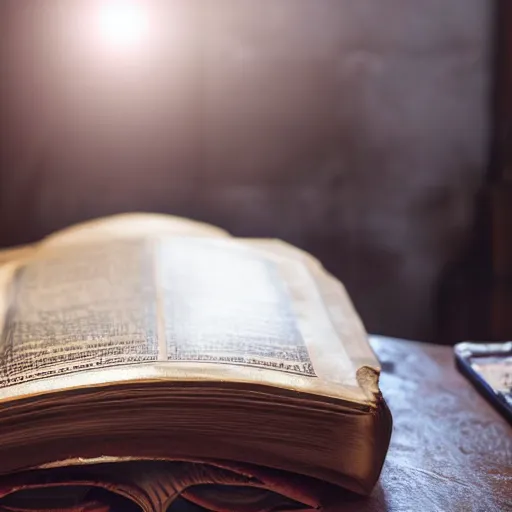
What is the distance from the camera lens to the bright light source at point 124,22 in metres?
1.10

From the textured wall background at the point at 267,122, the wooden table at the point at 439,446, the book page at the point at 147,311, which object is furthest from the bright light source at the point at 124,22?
the wooden table at the point at 439,446

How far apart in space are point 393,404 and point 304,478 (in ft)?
0.69

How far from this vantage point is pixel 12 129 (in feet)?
3.71

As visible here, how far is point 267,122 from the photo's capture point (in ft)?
3.76

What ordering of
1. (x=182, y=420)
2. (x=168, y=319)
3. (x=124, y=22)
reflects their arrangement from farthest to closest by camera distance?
(x=124, y=22) < (x=168, y=319) < (x=182, y=420)

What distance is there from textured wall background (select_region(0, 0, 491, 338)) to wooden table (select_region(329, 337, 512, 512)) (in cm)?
38

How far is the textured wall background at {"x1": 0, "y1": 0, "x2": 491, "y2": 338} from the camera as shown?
1.12 meters

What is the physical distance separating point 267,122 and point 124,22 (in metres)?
0.27

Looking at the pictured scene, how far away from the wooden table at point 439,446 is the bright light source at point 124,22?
2.05ft

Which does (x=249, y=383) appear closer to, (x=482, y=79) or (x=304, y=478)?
(x=304, y=478)

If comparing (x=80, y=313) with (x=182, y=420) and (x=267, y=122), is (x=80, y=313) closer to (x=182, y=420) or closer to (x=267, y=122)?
(x=182, y=420)

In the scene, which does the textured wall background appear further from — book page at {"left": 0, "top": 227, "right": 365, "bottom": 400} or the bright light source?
book page at {"left": 0, "top": 227, "right": 365, "bottom": 400}

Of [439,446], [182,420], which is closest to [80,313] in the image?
[182,420]

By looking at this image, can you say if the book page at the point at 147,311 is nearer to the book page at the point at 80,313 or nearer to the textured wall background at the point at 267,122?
the book page at the point at 80,313
